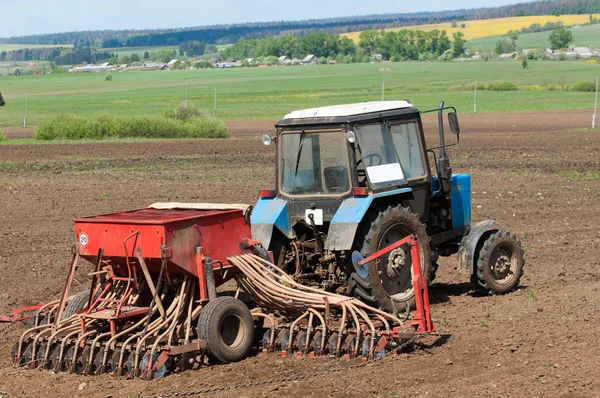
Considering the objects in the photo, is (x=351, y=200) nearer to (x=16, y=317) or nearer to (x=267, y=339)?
(x=267, y=339)

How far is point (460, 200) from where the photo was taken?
35.4 feet

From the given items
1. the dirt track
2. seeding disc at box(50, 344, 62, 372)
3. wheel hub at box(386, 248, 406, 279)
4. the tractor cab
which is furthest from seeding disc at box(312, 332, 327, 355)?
seeding disc at box(50, 344, 62, 372)

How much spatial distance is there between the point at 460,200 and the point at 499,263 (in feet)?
2.72

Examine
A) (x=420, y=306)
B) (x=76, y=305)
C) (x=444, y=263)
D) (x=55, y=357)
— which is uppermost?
(x=420, y=306)

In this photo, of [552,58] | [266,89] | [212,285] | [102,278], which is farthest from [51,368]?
[552,58]

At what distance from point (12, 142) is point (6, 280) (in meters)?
21.1

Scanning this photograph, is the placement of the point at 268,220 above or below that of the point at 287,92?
below

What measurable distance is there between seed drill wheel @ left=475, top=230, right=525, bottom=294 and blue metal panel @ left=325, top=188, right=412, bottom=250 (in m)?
1.82

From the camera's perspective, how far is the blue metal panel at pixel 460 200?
423 inches

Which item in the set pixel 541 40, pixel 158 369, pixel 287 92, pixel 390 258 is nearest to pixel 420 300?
pixel 390 258

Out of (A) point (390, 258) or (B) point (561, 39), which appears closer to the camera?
(A) point (390, 258)

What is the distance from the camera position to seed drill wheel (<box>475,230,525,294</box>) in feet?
34.3

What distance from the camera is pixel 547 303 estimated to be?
1004 cm

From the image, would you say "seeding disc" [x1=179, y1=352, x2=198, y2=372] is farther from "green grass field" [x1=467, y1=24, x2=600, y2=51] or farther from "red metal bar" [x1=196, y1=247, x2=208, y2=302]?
"green grass field" [x1=467, y1=24, x2=600, y2=51]
